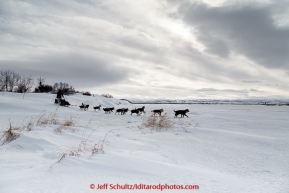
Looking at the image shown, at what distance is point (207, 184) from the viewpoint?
142 cm

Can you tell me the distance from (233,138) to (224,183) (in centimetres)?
247

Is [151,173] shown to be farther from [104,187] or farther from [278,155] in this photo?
[278,155]

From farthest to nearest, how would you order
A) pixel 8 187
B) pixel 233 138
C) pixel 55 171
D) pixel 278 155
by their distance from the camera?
pixel 233 138 → pixel 278 155 → pixel 55 171 → pixel 8 187

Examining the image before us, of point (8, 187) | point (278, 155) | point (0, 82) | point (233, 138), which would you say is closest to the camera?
point (8, 187)

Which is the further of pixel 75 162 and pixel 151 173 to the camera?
pixel 75 162

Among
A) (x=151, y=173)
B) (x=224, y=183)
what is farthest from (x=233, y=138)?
(x=151, y=173)

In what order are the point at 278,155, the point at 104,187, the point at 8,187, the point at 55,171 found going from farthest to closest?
the point at 278,155 → the point at 55,171 → the point at 104,187 → the point at 8,187

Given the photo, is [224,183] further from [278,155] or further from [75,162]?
[278,155]

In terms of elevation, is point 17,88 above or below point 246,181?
above

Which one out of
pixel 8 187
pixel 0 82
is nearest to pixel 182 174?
pixel 8 187

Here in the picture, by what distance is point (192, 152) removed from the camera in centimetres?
260

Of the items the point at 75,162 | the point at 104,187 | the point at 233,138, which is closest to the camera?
the point at 104,187

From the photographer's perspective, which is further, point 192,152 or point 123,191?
point 192,152

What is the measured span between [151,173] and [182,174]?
1.02 feet
